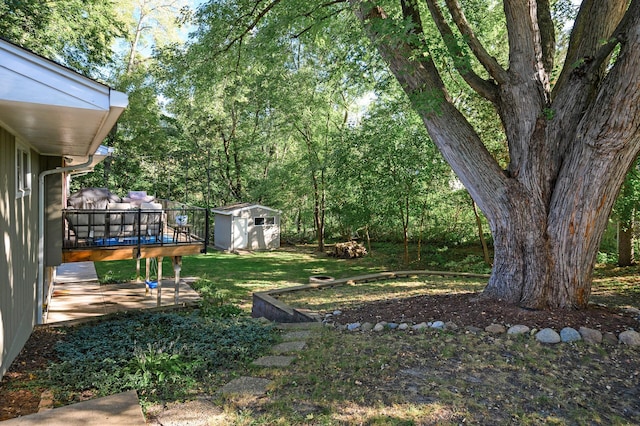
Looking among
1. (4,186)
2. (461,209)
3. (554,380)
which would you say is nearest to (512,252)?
(554,380)

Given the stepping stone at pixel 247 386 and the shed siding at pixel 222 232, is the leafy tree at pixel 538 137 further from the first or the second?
the shed siding at pixel 222 232

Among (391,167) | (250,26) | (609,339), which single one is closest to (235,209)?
(391,167)

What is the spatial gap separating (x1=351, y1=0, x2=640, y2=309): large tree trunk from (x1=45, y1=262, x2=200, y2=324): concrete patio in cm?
578

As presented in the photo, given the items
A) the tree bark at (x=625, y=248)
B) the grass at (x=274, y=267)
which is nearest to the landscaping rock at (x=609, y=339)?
the grass at (x=274, y=267)

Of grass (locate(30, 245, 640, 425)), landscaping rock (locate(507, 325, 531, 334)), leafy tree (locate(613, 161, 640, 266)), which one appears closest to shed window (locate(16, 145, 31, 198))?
grass (locate(30, 245, 640, 425))

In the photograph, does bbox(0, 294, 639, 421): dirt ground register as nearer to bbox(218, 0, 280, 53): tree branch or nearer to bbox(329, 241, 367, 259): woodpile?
bbox(218, 0, 280, 53): tree branch

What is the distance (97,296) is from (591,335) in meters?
9.14

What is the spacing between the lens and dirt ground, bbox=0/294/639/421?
11.2 ft

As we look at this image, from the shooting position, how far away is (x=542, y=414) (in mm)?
2857

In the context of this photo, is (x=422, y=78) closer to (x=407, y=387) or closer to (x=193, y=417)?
(x=407, y=387)

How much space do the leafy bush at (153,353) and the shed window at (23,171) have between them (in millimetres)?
1858

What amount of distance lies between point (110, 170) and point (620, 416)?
22.9m

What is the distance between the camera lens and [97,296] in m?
8.96

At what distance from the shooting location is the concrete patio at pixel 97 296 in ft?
25.2
